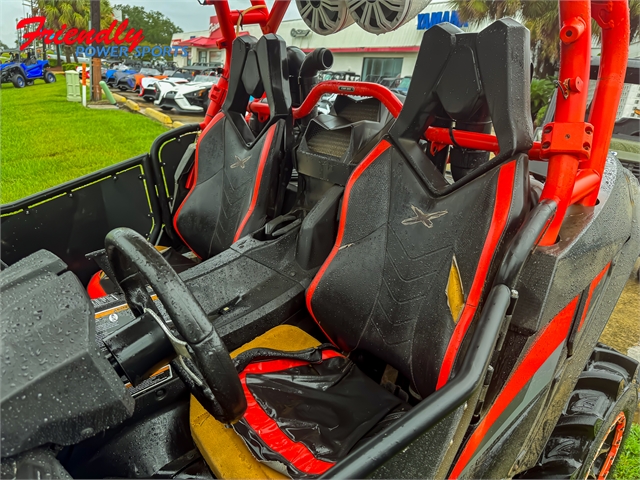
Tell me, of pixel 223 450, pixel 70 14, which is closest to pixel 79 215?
pixel 223 450

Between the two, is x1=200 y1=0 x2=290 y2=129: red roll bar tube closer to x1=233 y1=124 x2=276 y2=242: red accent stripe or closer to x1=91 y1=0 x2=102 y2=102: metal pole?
x1=233 y1=124 x2=276 y2=242: red accent stripe

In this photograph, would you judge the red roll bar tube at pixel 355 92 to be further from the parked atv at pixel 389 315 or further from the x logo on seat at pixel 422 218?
the x logo on seat at pixel 422 218

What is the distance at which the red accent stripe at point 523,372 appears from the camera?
1111mm

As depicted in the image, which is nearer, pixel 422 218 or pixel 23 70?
pixel 422 218

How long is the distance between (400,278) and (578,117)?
572 millimetres

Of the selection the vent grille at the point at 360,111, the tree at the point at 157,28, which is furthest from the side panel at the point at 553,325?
the tree at the point at 157,28

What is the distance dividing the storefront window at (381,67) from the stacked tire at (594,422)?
1228 centimetres

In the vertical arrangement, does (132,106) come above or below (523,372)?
below

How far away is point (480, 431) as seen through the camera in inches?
44.1

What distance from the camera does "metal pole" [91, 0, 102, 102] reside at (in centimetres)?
1136

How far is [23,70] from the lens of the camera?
17.2m

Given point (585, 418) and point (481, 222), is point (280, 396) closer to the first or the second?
point (481, 222)

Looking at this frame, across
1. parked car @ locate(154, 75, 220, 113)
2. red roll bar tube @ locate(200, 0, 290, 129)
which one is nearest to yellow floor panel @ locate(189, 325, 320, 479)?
red roll bar tube @ locate(200, 0, 290, 129)

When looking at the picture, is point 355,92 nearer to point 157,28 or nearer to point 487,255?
point 487,255
